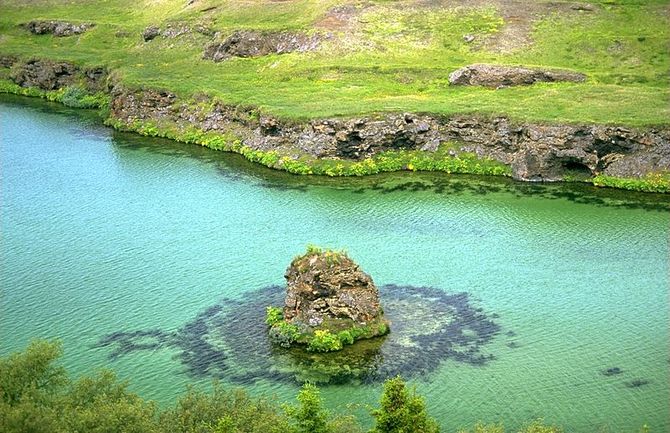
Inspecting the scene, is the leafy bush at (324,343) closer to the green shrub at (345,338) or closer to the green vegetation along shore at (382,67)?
the green shrub at (345,338)

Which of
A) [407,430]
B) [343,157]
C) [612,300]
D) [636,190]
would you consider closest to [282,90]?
[343,157]

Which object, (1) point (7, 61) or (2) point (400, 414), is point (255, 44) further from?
(2) point (400, 414)

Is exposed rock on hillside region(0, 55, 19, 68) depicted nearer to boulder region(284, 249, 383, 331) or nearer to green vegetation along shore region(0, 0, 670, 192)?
green vegetation along shore region(0, 0, 670, 192)

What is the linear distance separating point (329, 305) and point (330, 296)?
1.79 ft

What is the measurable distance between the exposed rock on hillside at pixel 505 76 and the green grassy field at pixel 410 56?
1911 mm

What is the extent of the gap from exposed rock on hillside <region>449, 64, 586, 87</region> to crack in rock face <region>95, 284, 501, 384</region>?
50455 mm

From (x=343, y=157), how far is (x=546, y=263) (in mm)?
29933

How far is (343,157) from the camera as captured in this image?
289ft

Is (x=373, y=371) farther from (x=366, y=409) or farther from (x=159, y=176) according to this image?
(x=159, y=176)

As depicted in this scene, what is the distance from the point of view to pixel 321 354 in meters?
50.1

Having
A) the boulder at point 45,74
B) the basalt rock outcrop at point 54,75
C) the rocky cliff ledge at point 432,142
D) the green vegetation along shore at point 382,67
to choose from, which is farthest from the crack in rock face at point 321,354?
the boulder at point 45,74

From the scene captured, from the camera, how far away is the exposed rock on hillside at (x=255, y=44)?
118562mm

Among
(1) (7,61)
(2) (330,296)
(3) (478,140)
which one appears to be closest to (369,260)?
(2) (330,296)

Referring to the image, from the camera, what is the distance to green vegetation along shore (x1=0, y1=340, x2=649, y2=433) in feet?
110
